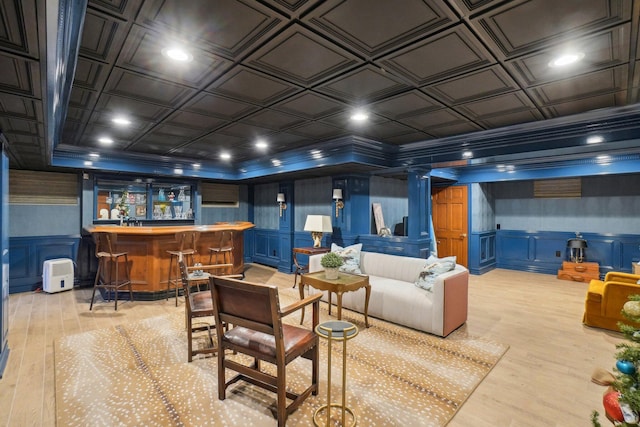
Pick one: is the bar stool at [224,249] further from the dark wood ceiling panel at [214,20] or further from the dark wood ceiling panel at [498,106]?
the dark wood ceiling panel at [498,106]

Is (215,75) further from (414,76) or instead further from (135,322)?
(135,322)

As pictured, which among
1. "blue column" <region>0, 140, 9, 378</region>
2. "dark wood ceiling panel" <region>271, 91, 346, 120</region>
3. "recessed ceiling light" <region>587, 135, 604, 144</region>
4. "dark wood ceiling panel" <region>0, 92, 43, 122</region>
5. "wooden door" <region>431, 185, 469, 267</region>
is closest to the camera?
"dark wood ceiling panel" <region>0, 92, 43, 122</region>

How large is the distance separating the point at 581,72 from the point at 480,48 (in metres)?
1.01

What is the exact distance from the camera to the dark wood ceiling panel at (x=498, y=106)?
3.09m

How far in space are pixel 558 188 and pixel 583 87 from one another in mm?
5228

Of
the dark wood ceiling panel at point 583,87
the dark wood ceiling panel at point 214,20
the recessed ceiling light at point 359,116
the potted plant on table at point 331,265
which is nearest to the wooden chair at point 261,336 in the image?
the potted plant on table at point 331,265

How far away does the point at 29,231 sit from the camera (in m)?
5.77

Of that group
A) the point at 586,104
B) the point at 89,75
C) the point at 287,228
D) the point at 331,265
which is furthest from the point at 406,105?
the point at 287,228

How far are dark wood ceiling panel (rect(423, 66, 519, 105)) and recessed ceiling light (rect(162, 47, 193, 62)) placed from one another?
1.98 meters

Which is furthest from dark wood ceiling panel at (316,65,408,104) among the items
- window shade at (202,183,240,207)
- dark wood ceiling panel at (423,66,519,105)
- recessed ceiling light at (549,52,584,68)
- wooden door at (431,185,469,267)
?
window shade at (202,183,240,207)

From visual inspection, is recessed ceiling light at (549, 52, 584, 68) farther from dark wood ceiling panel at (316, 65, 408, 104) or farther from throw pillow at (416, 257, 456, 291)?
throw pillow at (416, 257, 456, 291)

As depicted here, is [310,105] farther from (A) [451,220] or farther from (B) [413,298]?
(A) [451,220]

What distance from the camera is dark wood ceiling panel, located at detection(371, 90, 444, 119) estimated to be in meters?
3.10

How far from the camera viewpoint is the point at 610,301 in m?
3.74
